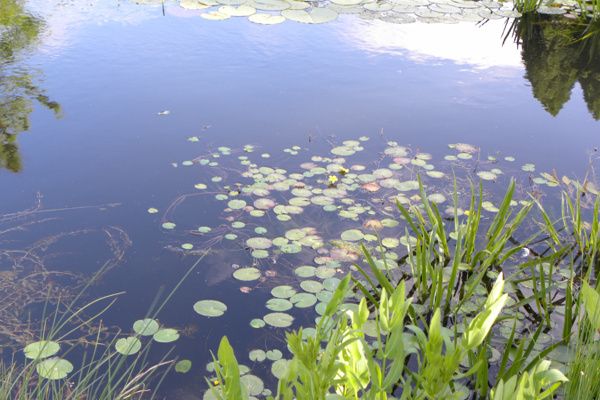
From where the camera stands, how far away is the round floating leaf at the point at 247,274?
243cm

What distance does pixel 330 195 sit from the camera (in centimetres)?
297

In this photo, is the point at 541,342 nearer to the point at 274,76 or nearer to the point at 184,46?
the point at 274,76

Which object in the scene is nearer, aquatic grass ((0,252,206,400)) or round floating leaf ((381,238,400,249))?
aquatic grass ((0,252,206,400))

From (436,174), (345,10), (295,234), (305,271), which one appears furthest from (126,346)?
(345,10)

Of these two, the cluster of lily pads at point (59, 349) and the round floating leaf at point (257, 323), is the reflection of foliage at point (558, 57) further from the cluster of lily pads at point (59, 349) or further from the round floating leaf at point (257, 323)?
the cluster of lily pads at point (59, 349)

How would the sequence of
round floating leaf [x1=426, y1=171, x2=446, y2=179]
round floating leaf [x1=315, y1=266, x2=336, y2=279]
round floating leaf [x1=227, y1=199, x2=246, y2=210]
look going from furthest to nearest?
round floating leaf [x1=426, y1=171, x2=446, y2=179]
round floating leaf [x1=227, y1=199, x2=246, y2=210]
round floating leaf [x1=315, y1=266, x2=336, y2=279]

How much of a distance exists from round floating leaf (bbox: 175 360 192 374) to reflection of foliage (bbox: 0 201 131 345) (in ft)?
1.06

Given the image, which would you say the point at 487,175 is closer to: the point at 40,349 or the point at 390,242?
the point at 390,242

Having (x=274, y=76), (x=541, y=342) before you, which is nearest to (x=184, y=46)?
(x=274, y=76)

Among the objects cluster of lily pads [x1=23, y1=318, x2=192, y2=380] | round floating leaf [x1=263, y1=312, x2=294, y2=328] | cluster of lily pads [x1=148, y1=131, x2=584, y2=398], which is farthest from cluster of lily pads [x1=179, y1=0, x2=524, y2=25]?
cluster of lily pads [x1=23, y1=318, x2=192, y2=380]

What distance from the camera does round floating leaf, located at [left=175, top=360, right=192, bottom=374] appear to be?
2.03 m

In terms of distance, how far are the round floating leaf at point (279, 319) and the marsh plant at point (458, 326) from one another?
0.09 meters

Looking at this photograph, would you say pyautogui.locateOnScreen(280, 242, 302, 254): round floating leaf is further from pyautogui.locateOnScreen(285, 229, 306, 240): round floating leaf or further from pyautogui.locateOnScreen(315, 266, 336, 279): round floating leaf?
pyautogui.locateOnScreen(315, 266, 336, 279): round floating leaf

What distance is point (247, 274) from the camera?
8.03 ft
